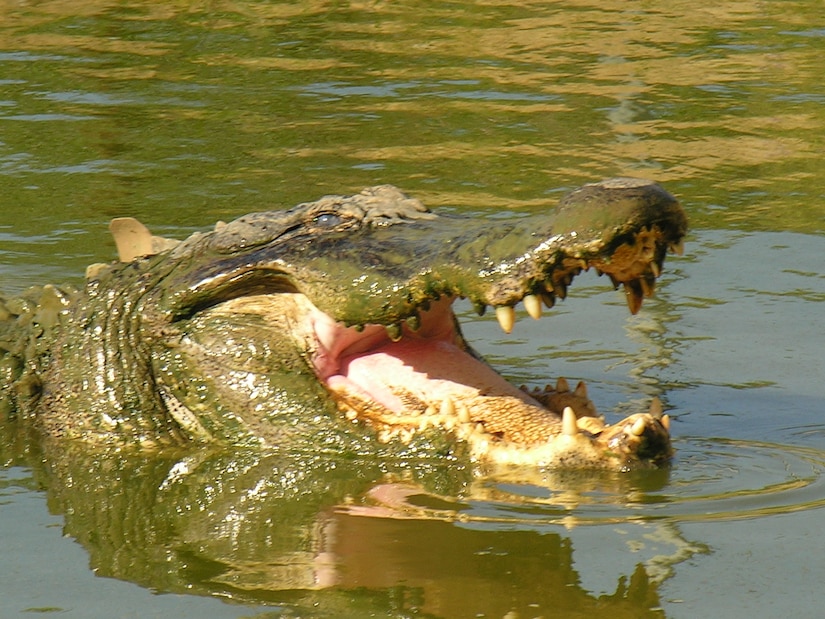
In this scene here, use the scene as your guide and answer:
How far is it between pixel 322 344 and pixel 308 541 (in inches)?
33.1

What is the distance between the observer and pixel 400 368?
5086 mm

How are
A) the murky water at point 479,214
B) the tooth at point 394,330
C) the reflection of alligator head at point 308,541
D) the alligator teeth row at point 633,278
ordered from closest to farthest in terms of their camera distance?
the reflection of alligator head at point 308,541, the murky water at point 479,214, the alligator teeth row at point 633,278, the tooth at point 394,330

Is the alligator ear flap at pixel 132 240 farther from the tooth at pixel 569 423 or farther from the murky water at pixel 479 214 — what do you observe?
the tooth at pixel 569 423

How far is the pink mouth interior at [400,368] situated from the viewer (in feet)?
16.4

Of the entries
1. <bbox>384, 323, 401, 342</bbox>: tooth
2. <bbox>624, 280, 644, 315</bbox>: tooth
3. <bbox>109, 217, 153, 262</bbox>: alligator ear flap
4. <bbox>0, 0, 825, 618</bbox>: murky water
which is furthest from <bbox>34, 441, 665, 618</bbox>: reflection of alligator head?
<bbox>109, 217, 153, 262</bbox>: alligator ear flap

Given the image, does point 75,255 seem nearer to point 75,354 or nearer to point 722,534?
point 75,354

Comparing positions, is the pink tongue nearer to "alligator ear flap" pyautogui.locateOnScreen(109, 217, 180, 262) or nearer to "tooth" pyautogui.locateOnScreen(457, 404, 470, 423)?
"tooth" pyautogui.locateOnScreen(457, 404, 470, 423)

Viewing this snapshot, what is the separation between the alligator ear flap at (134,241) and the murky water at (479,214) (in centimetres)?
77

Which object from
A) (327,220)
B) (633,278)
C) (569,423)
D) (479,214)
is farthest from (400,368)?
(479,214)

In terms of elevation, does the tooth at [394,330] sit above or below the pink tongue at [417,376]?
above

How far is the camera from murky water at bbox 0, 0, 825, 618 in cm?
411

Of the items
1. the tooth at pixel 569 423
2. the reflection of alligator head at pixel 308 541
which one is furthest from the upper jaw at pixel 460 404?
the reflection of alligator head at pixel 308 541

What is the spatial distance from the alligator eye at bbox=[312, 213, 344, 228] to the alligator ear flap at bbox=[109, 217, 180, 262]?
68cm

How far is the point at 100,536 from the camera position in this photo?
15.0 ft
